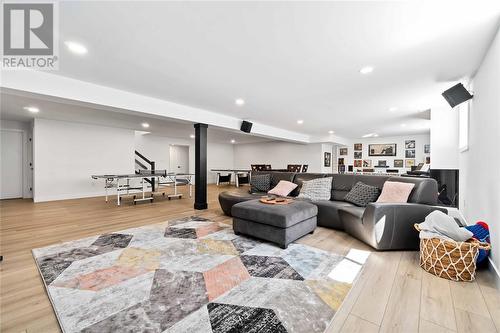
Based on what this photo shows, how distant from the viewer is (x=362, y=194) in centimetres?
336

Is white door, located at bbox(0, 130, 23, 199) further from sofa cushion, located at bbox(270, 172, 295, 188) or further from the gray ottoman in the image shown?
sofa cushion, located at bbox(270, 172, 295, 188)

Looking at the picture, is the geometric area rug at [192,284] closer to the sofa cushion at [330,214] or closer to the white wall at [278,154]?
the sofa cushion at [330,214]

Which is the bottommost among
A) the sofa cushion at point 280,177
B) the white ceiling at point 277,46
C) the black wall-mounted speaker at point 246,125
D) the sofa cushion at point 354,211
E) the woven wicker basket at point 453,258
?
the woven wicker basket at point 453,258

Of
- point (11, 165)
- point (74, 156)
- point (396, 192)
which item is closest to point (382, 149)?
point (396, 192)

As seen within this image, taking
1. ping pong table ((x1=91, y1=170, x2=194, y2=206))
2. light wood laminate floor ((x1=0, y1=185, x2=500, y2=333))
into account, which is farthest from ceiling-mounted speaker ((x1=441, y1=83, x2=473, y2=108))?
ping pong table ((x1=91, y1=170, x2=194, y2=206))

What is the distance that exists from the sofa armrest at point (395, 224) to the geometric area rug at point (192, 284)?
17.2 inches

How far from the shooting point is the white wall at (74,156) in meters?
5.80

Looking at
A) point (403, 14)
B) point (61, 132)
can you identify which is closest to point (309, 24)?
point (403, 14)

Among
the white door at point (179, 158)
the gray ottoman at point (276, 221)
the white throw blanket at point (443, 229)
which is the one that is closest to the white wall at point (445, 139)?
the white throw blanket at point (443, 229)

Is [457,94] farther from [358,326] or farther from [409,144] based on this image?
[409,144]

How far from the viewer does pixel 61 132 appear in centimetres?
612

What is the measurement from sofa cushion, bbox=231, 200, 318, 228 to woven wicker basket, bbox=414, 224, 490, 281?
1.34 meters

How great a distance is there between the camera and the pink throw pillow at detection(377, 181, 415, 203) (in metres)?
2.88

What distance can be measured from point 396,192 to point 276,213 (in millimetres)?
1820
